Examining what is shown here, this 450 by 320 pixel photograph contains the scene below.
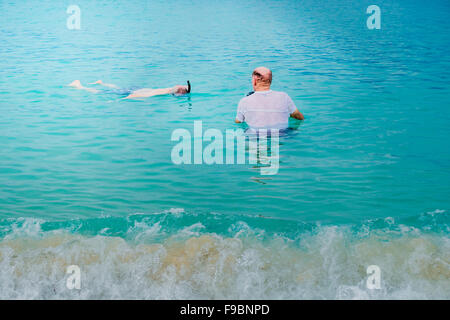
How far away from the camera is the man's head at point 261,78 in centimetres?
742

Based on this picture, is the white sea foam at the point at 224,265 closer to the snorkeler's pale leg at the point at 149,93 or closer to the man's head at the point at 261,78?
the man's head at the point at 261,78

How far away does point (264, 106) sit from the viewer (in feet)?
25.4

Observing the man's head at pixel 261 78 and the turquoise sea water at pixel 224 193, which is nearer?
the turquoise sea water at pixel 224 193

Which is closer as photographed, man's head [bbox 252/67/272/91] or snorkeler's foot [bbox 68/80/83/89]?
man's head [bbox 252/67/272/91]

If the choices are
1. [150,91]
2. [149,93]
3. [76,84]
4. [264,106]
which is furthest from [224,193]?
[76,84]

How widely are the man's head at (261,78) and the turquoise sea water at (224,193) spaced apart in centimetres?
102

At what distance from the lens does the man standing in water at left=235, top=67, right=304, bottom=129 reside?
754 cm

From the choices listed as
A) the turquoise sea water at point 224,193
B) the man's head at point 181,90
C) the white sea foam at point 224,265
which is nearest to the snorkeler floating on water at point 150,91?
the man's head at point 181,90

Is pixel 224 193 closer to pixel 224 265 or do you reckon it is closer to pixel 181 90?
pixel 224 265

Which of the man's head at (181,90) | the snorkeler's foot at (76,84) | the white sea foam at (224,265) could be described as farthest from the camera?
the snorkeler's foot at (76,84)

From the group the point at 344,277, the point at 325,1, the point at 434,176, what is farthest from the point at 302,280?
the point at 325,1

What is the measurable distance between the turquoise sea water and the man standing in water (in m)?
0.48

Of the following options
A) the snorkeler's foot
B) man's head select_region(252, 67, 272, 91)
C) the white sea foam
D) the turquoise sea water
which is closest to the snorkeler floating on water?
the turquoise sea water

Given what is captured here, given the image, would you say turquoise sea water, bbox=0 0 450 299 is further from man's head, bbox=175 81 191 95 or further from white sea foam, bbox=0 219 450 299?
man's head, bbox=175 81 191 95
